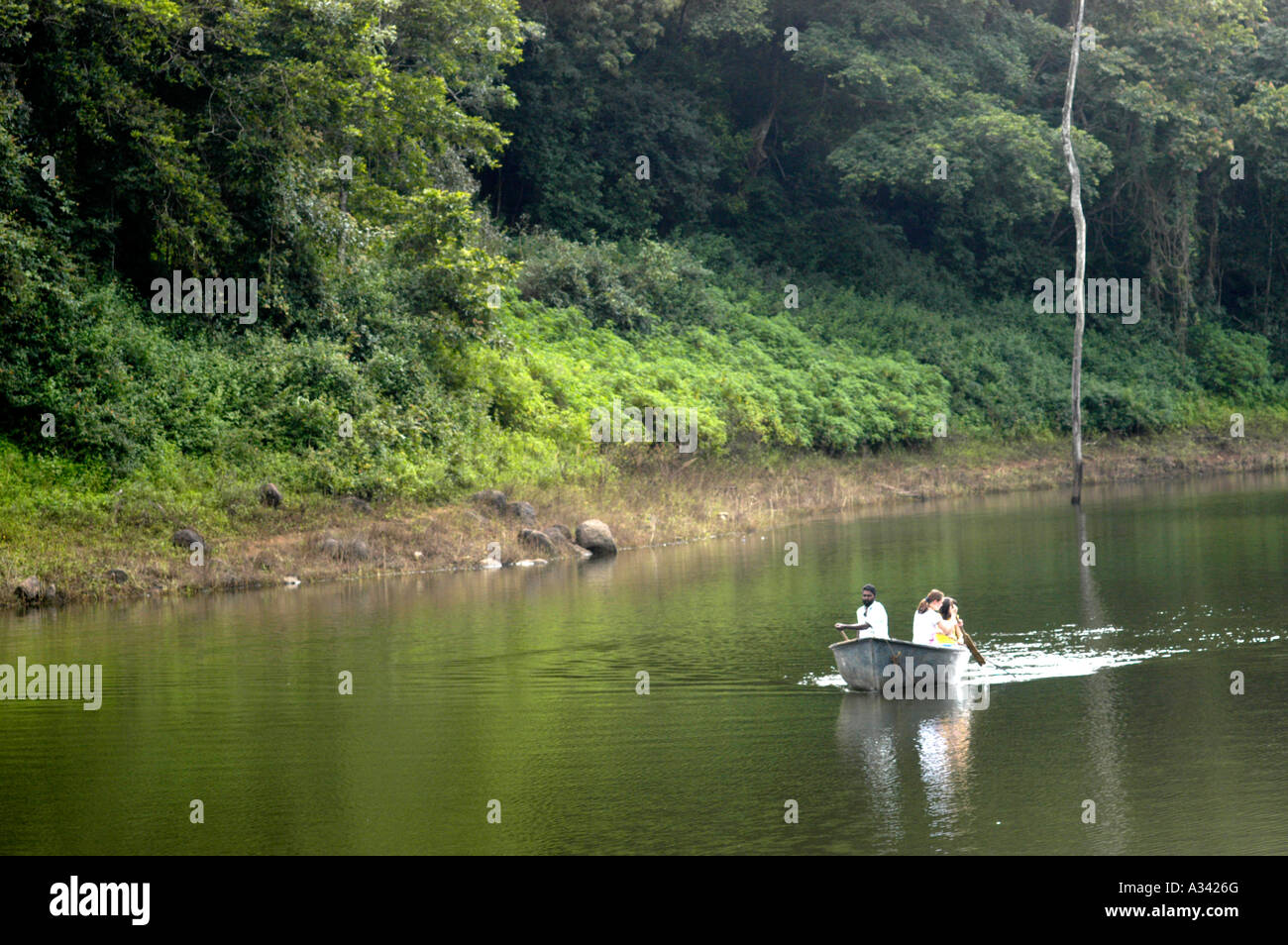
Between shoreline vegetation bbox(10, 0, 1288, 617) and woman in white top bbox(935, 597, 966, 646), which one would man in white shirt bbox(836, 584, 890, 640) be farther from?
shoreline vegetation bbox(10, 0, 1288, 617)

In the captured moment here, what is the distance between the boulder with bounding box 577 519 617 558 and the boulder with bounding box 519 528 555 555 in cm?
92

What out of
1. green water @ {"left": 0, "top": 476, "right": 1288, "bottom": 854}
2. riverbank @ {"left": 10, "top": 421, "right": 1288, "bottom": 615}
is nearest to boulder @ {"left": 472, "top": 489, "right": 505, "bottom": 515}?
riverbank @ {"left": 10, "top": 421, "right": 1288, "bottom": 615}

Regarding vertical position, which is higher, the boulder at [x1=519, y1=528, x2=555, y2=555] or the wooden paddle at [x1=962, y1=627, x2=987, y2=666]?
the boulder at [x1=519, y1=528, x2=555, y2=555]

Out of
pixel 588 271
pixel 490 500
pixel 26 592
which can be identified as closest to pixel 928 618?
pixel 490 500

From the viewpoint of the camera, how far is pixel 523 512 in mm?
28312

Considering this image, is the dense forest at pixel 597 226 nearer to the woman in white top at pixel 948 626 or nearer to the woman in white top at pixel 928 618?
the woman in white top at pixel 928 618

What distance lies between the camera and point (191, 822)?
10773 millimetres

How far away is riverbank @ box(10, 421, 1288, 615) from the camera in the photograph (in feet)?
74.9

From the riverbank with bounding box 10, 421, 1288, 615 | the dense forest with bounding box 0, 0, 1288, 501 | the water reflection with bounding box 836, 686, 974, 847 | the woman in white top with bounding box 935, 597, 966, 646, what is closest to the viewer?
the water reflection with bounding box 836, 686, 974, 847

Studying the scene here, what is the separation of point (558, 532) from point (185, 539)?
294 inches

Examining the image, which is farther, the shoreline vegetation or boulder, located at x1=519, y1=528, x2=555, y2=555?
boulder, located at x1=519, y1=528, x2=555, y2=555

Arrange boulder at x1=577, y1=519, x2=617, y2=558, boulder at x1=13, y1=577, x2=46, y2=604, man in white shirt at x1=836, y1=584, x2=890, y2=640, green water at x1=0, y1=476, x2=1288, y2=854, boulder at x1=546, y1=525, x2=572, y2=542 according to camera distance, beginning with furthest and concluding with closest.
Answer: boulder at x1=577, y1=519, x2=617, y2=558, boulder at x1=546, y1=525, x2=572, y2=542, boulder at x1=13, y1=577, x2=46, y2=604, man in white shirt at x1=836, y1=584, x2=890, y2=640, green water at x1=0, y1=476, x2=1288, y2=854

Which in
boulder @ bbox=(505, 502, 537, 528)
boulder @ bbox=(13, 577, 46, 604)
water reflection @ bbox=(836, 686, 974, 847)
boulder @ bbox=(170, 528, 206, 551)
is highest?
boulder @ bbox=(505, 502, 537, 528)
